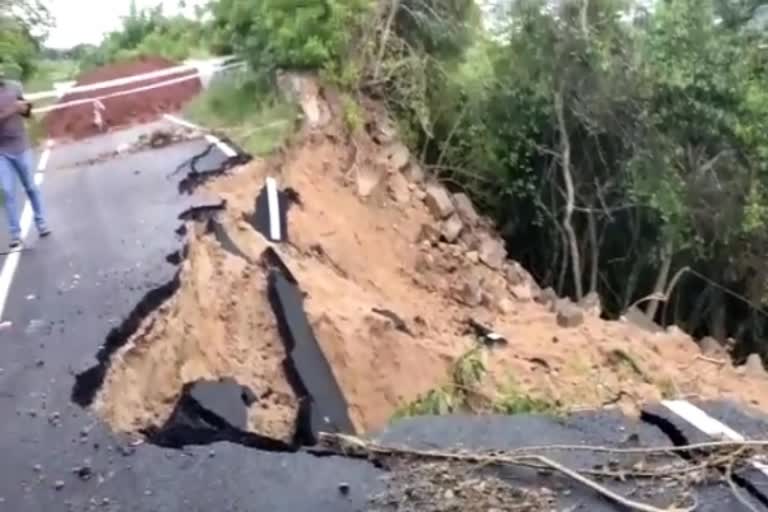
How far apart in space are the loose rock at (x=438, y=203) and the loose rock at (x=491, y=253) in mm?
581

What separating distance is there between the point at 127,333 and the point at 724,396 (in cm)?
475

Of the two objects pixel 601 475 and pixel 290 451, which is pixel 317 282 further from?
pixel 601 475

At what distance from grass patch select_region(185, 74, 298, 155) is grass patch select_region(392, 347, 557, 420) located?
5548mm

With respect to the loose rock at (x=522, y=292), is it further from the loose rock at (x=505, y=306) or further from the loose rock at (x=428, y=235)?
the loose rock at (x=428, y=235)

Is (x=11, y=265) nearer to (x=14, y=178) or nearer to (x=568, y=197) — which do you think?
(x=14, y=178)

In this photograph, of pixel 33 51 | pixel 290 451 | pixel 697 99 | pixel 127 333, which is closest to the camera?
pixel 290 451

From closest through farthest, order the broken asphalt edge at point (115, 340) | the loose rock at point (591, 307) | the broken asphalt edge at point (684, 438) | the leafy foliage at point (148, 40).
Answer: the broken asphalt edge at point (684, 438) → the broken asphalt edge at point (115, 340) → the loose rock at point (591, 307) → the leafy foliage at point (148, 40)

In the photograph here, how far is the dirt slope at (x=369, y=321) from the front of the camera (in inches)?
346

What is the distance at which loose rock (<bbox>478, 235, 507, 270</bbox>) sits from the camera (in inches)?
591

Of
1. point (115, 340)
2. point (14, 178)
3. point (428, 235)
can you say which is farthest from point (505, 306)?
point (115, 340)

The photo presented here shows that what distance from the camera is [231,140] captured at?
16172 mm

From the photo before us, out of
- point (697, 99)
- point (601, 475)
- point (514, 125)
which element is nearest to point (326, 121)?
point (514, 125)

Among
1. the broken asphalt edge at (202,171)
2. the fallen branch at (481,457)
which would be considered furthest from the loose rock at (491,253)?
the fallen branch at (481,457)

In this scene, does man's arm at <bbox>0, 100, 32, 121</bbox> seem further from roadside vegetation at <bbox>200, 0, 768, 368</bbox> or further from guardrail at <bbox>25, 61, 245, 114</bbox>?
guardrail at <bbox>25, 61, 245, 114</bbox>
